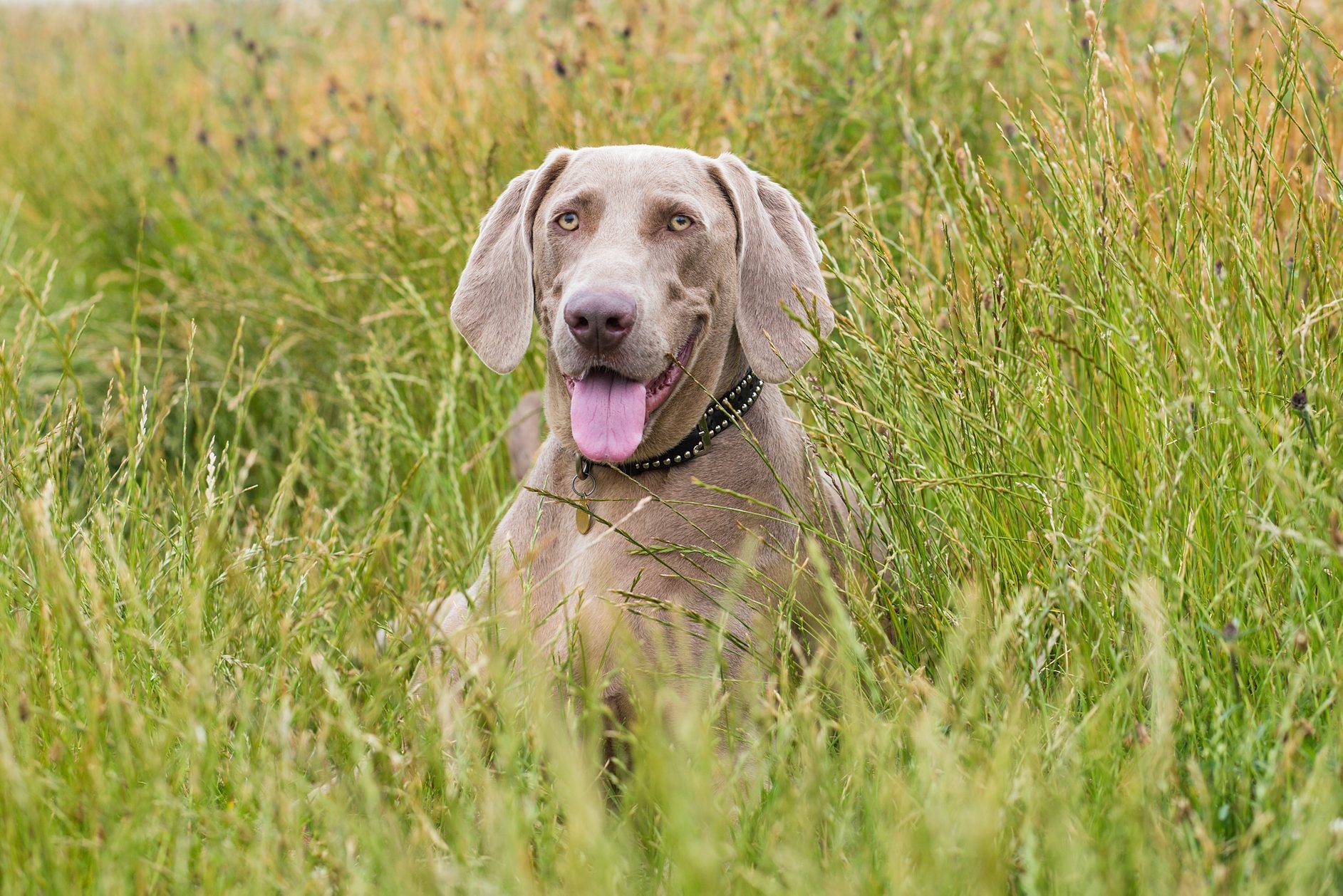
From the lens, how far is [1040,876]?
5.31 ft

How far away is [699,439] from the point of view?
2.71 meters

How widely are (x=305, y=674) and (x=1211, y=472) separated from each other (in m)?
1.62

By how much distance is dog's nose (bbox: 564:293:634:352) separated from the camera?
8.04 ft

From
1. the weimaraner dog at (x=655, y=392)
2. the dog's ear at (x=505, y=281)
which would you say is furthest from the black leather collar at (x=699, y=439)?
the dog's ear at (x=505, y=281)

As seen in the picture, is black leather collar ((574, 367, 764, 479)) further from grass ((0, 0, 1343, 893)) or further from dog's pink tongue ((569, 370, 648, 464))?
grass ((0, 0, 1343, 893))

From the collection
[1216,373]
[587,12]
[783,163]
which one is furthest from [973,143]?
[1216,373]

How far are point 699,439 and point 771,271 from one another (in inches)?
17.4

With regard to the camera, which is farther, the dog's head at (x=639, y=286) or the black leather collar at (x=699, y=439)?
the black leather collar at (x=699, y=439)

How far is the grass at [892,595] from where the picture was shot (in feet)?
5.35

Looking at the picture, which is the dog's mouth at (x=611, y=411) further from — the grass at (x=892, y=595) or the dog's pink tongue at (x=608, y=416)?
the grass at (x=892, y=595)

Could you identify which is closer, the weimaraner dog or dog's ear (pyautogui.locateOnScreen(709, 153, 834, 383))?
the weimaraner dog

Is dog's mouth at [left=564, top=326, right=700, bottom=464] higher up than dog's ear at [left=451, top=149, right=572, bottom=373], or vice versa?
dog's ear at [left=451, top=149, right=572, bottom=373]

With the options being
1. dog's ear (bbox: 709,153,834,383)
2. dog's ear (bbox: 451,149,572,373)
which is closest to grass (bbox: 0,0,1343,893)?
dog's ear (bbox: 709,153,834,383)

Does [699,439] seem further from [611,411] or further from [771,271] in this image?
[771,271]
